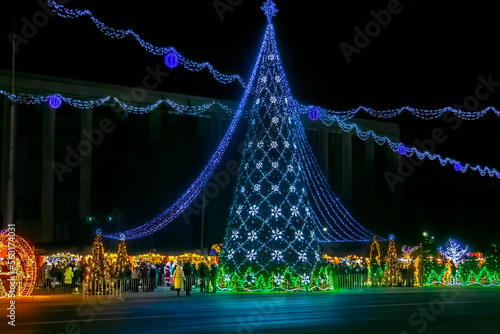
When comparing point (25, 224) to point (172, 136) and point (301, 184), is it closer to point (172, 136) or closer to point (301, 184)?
point (172, 136)

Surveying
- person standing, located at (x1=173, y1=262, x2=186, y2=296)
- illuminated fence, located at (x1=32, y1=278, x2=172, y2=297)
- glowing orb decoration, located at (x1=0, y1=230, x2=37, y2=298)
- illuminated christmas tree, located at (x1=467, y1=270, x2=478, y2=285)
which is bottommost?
illuminated christmas tree, located at (x1=467, y1=270, x2=478, y2=285)

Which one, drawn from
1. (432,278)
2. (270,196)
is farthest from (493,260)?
(270,196)

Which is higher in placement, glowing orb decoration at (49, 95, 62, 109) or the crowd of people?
glowing orb decoration at (49, 95, 62, 109)

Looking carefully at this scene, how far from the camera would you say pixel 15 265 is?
24.9m

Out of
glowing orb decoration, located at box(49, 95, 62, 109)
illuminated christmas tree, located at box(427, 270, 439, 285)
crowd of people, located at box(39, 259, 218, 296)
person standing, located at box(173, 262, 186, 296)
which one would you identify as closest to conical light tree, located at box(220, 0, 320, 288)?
person standing, located at box(173, 262, 186, 296)

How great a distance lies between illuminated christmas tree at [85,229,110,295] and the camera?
29.7 meters

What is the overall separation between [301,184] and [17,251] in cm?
1069

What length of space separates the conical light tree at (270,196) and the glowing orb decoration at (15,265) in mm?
7165

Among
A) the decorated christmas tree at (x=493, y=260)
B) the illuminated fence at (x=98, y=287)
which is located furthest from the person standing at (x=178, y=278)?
the decorated christmas tree at (x=493, y=260)

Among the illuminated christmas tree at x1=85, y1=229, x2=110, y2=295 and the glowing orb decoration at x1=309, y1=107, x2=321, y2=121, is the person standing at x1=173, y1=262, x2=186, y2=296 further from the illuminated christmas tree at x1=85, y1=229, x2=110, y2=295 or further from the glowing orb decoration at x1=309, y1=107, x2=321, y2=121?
the glowing orb decoration at x1=309, y1=107, x2=321, y2=121

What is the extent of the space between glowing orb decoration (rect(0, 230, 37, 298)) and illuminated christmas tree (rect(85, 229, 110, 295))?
11.4 feet

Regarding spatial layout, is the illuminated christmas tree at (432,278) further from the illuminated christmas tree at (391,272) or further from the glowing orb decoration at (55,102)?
the glowing orb decoration at (55,102)

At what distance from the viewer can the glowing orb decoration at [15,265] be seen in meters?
23.9

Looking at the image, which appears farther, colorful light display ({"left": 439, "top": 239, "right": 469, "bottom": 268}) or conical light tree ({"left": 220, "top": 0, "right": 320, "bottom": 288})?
colorful light display ({"left": 439, "top": 239, "right": 469, "bottom": 268})
